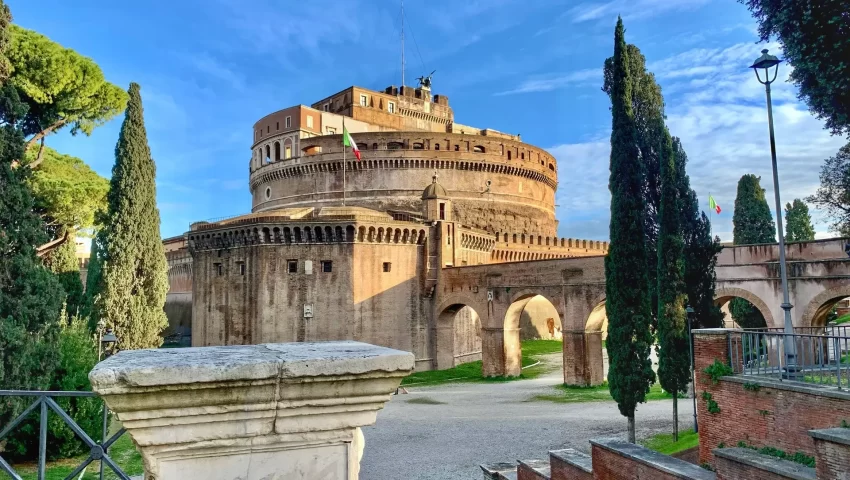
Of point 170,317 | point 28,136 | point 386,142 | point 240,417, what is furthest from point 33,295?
point 170,317

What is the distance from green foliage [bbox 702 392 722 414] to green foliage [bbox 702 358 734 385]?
237 mm

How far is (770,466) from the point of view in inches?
268

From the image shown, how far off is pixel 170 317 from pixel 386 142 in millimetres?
21382

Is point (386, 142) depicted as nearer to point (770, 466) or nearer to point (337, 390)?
point (770, 466)

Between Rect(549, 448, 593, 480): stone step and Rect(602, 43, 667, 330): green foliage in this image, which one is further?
Rect(602, 43, 667, 330): green foliage

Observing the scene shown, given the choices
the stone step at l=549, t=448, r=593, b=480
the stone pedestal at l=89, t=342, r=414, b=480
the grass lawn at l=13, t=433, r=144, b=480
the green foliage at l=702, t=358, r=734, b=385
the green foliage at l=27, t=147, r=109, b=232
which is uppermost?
the green foliage at l=27, t=147, r=109, b=232

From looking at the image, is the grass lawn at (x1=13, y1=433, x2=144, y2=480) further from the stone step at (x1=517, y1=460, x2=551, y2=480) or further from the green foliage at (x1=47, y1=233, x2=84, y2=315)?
the green foliage at (x1=47, y1=233, x2=84, y2=315)

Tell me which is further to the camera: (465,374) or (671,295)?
(465,374)

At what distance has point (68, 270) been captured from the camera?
2041 cm

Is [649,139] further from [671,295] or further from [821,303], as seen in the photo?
[821,303]

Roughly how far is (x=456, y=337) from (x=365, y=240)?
6.97 meters

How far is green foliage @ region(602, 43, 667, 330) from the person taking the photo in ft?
52.2

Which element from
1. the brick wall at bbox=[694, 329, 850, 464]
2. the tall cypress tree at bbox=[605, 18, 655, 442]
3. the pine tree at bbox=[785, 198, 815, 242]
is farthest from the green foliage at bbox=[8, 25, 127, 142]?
the pine tree at bbox=[785, 198, 815, 242]

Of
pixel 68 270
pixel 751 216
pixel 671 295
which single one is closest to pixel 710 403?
pixel 671 295
